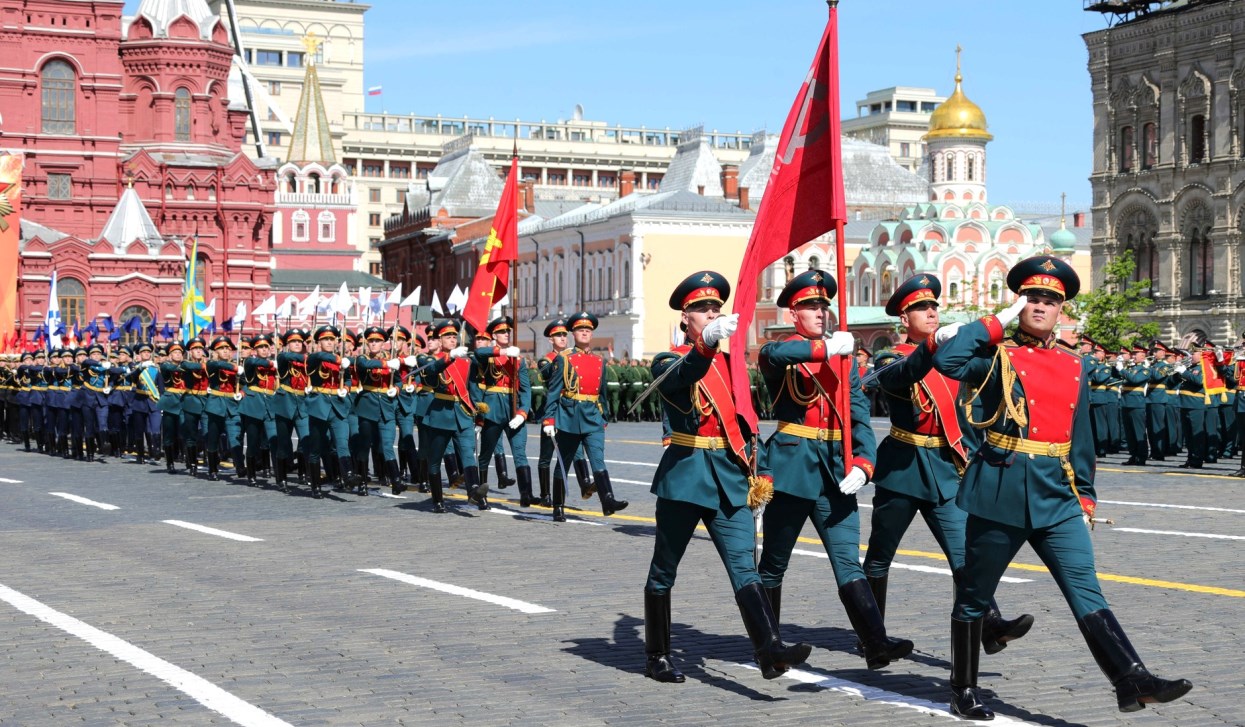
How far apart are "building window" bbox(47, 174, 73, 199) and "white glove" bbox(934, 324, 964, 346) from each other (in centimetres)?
7567

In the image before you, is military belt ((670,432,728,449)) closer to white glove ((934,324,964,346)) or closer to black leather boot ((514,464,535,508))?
white glove ((934,324,964,346))

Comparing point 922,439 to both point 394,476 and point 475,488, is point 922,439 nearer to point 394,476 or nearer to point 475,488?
point 475,488

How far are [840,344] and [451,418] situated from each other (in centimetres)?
1005

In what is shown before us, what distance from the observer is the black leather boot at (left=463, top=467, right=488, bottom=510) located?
17.0 metres

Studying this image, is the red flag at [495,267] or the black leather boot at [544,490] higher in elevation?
the red flag at [495,267]

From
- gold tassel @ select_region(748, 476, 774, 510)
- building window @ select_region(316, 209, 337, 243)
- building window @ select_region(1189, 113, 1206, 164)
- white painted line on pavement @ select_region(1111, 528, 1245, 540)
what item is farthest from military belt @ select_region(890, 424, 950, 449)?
building window @ select_region(316, 209, 337, 243)

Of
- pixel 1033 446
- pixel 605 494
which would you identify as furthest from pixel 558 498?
pixel 1033 446

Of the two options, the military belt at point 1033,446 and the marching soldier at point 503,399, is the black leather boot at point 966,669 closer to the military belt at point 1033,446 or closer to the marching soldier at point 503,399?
the military belt at point 1033,446

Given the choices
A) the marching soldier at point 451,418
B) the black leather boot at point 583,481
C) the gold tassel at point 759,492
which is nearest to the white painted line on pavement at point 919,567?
the gold tassel at point 759,492

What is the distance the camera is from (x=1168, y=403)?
25.8 metres

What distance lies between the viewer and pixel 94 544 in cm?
1484

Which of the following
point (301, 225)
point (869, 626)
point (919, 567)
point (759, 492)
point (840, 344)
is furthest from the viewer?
point (301, 225)

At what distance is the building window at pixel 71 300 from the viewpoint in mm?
72938

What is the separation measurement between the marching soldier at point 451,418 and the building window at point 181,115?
67920 mm
